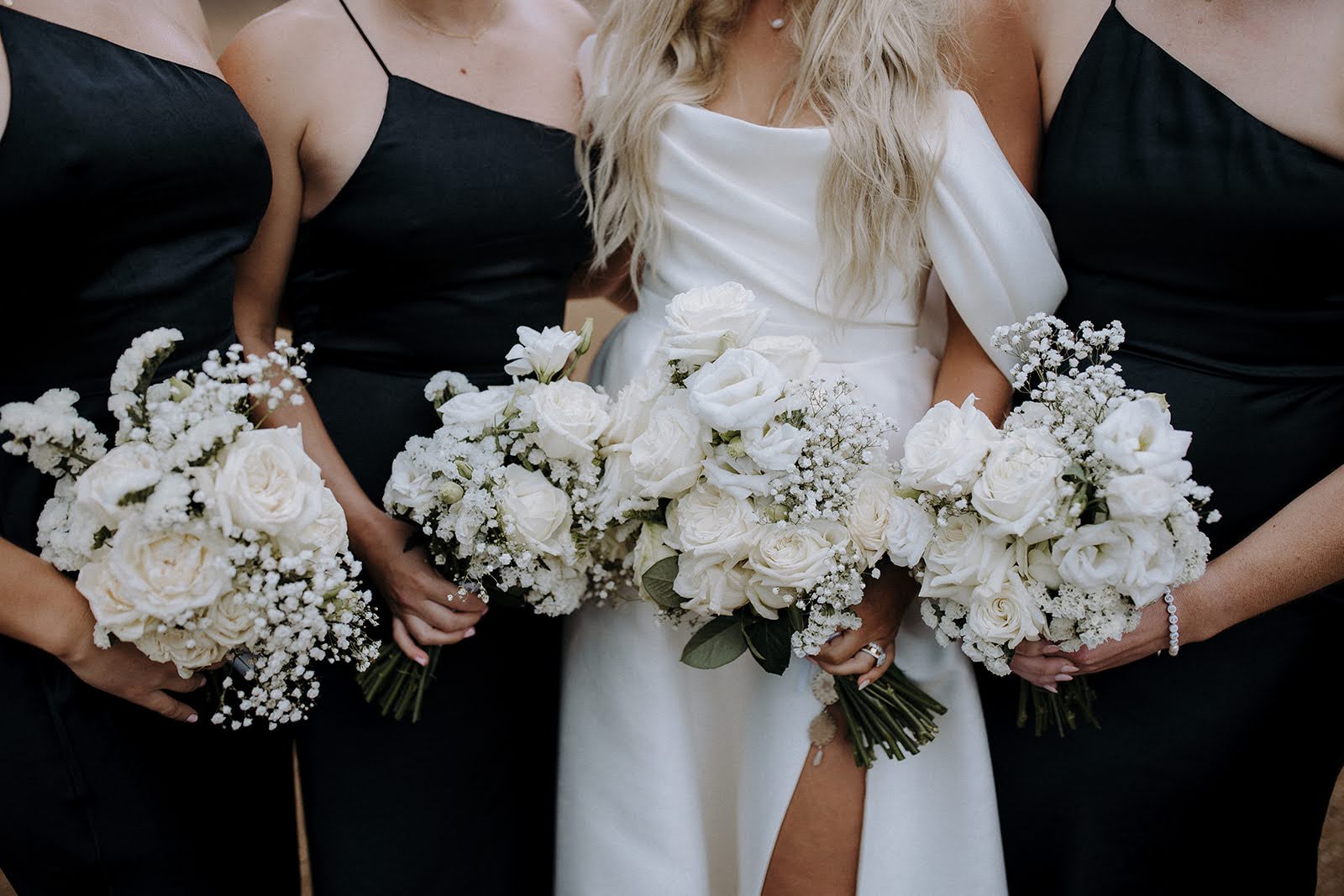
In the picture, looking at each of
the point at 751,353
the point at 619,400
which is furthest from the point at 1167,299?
the point at 619,400

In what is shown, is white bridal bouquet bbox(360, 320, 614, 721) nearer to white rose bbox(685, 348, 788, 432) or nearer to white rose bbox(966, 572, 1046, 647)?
white rose bbox(685, 348, 788, 432)

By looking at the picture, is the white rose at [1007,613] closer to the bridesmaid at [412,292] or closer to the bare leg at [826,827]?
the bare leg at [826,827]

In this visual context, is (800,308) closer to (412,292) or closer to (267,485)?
(412,292)

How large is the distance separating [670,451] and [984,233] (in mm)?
738

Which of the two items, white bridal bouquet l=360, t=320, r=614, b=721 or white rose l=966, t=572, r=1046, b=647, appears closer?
white rose l=966, t=572, r=1046, b=647

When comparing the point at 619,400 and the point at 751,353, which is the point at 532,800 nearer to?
the point at 619,400

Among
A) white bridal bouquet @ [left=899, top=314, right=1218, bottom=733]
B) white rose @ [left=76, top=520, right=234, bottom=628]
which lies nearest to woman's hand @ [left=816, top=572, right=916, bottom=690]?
white bridal bouquet @ [left=899, top=314, right=1218, bottom=733]

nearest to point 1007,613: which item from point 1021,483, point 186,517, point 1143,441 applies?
point 1021,483

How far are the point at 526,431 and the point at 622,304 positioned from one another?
0.66m

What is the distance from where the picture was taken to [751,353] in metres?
1.57

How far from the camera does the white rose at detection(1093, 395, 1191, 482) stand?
1404 millimetres

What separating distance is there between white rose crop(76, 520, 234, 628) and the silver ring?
42.0 inches

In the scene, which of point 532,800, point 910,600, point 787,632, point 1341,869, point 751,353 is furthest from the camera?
point 1341,869

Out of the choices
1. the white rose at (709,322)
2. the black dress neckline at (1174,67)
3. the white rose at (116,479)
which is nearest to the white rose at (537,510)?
the white rose at (709,322)
